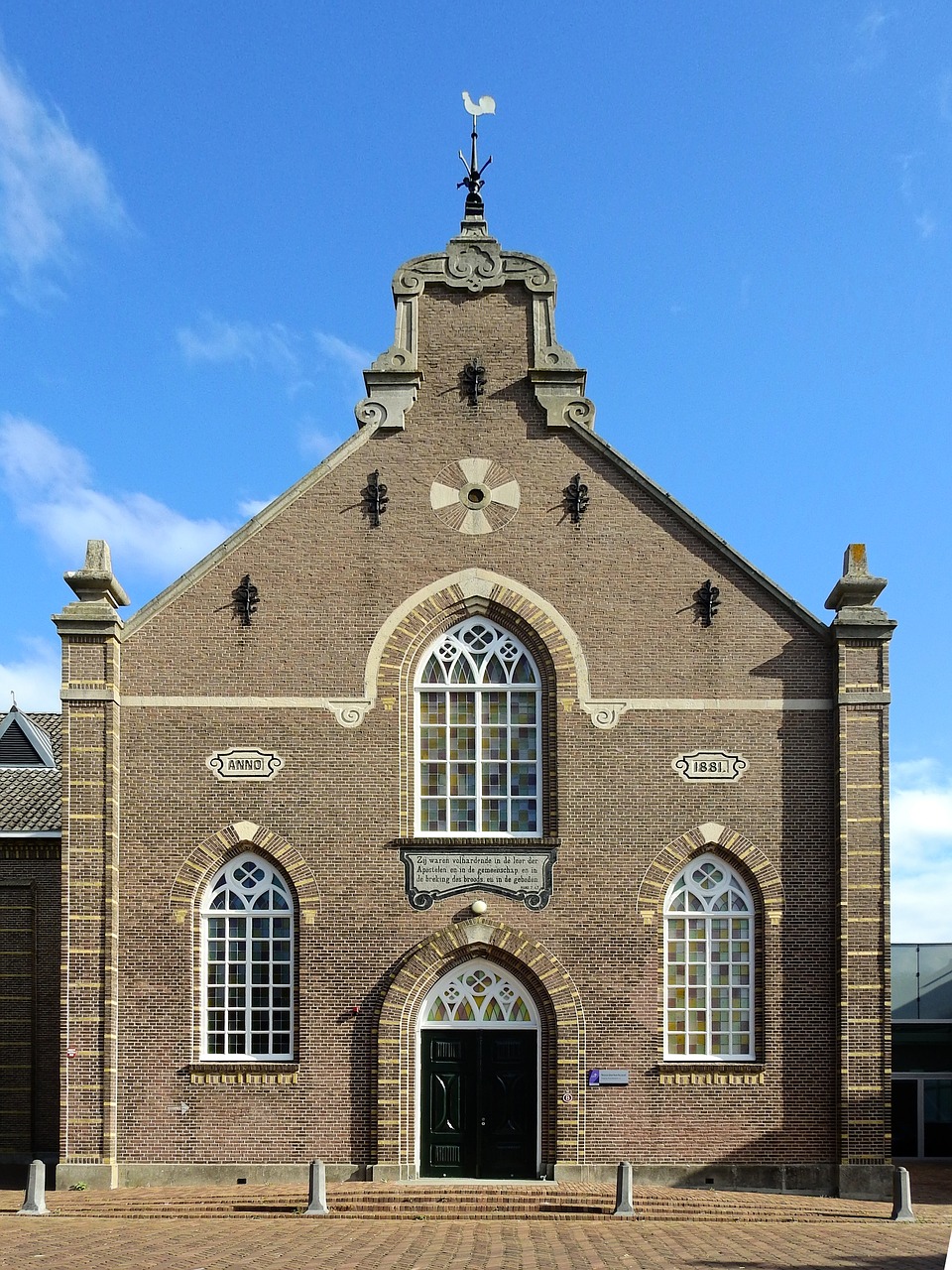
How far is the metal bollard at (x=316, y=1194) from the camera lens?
65.0 ft

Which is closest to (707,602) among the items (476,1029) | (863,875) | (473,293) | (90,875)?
(863,875)

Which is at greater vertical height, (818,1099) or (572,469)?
(572,469)

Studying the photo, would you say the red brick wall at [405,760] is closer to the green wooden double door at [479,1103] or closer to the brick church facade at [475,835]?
the brick church facade at [475,835]

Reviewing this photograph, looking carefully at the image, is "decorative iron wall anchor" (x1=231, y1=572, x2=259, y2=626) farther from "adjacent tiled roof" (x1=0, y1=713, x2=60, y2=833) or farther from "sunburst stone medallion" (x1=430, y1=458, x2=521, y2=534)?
"adjacent tiled roof" (x1=0, y1=713, x2=60, y2=833)

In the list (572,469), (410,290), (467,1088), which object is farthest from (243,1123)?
(410,290)

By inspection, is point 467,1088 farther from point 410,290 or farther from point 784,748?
point 410,290

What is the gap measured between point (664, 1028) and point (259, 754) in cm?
735

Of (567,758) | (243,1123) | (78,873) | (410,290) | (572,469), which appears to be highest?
(410,290)

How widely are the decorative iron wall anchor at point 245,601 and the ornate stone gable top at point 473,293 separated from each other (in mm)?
3184

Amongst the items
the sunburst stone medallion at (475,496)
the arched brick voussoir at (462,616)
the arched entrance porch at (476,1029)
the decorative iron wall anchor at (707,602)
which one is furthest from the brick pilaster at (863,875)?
the sunburst stone medallion at (475,496)

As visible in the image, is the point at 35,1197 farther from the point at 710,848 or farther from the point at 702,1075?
the point at 710,848

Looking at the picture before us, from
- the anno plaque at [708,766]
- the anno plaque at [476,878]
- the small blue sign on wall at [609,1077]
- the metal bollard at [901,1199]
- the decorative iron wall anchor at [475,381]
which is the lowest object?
the metal bollard at [901,1199]

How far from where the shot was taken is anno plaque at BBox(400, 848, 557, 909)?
2227 cm

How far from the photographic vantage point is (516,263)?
2395cm
